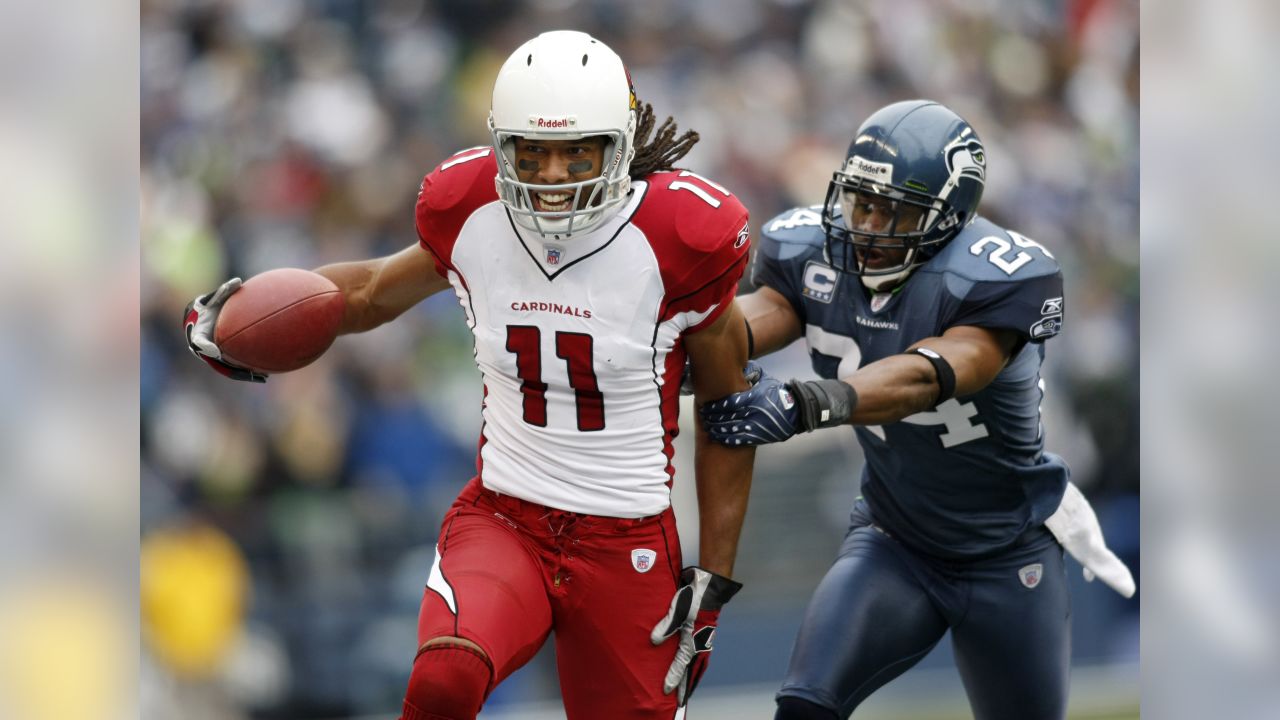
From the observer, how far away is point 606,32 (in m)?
6.17

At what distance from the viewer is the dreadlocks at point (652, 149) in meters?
2.96

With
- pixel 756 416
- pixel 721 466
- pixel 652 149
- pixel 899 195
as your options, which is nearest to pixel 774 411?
pixel 756 416

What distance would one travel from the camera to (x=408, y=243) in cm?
577

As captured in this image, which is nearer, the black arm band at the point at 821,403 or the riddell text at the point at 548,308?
the riddell text at the point at 548,308

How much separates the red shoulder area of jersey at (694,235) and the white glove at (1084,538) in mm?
1211

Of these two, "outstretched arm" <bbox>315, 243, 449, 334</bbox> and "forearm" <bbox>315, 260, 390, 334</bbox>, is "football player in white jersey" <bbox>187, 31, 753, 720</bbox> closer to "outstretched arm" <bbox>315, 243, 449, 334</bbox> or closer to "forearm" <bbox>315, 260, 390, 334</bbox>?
"outstretched arm" <bbox>315, 243, 449, 334</bbox>

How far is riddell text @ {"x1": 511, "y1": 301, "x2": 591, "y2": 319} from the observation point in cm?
276

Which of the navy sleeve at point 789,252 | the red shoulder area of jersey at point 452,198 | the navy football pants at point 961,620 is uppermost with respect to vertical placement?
the red shoulder area of jersey at point 452,198

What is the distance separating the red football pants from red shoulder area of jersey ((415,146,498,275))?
0.53 m

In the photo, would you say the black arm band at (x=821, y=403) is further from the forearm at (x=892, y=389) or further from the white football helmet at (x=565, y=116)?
the white football helmet at (x=565, y=116)

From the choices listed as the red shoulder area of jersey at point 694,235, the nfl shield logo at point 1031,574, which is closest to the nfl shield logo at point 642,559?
the red shoulder area of jersey at point 694,235

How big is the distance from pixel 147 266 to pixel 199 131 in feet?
2.02

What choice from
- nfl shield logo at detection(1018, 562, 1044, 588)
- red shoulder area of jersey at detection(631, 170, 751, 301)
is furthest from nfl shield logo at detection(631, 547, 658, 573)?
nfl shield logo at detection(1018, 562, 1044, 588)
